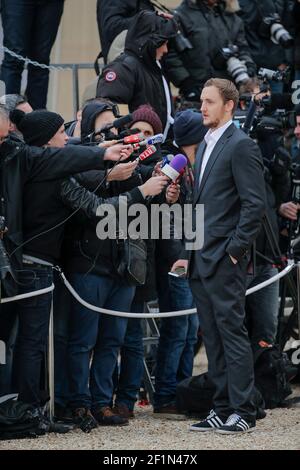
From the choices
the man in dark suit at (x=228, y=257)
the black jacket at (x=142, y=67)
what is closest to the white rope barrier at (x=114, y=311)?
the man in dark suit at (x=228, y=257)

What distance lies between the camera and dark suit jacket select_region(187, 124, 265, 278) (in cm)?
700

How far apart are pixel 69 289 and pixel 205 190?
1.08 m

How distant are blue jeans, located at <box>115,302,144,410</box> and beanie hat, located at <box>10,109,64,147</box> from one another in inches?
55.1

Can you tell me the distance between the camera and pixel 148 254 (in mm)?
7863

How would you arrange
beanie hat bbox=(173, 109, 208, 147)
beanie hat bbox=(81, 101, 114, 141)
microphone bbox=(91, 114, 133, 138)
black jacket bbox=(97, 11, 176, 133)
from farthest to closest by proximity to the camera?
black jacket bbox=(97, 11, 176, 133), beanie hat bbox=(173, 109, 208, 147), beanie hat bbox=(81, 101, 114, 141), microphone bbox=(91, 114, 133, 138)

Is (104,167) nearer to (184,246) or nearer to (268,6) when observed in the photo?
(184,246)

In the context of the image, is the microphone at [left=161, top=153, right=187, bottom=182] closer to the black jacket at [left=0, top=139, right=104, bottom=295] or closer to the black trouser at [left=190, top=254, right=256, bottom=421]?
the black jacket at [left=0, top=139, right=104, bottom=295]

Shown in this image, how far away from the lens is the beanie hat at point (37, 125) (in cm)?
724

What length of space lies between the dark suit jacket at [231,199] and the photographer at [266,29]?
383 cm

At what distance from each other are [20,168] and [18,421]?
1.51 m

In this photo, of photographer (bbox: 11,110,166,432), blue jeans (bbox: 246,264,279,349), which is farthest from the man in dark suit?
blue jeans (bbox: 246,264,279,349)

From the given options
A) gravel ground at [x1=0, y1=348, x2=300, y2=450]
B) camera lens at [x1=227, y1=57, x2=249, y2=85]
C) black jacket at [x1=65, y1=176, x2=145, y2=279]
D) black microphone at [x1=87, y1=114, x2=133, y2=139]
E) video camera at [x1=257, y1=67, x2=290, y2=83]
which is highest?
camera lens at [x1=227, y1=57, x2=249, y2=85]

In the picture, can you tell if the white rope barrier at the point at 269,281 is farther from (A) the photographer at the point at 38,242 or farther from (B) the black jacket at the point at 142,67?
(B) the black jacket at the point at 142,67

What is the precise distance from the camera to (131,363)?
26.1ft
